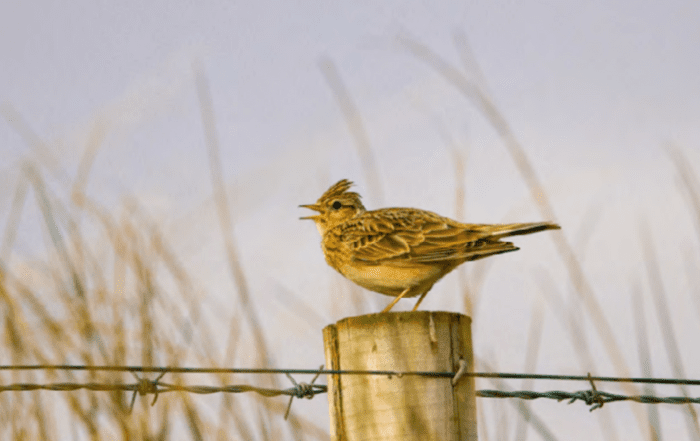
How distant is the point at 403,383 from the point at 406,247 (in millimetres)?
2947

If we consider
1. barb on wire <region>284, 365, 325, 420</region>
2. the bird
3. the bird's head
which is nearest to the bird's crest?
the bird's head

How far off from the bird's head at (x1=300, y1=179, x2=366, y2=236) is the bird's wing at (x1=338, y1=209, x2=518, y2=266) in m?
0.43

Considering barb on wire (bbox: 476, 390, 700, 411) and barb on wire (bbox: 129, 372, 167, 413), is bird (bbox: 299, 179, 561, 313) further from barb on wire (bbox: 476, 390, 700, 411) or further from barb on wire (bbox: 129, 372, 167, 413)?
barb on wire (bbox: 129, 372, 167, 413)

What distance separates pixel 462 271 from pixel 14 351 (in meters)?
2.60

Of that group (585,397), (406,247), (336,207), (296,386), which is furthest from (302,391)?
(336,207)

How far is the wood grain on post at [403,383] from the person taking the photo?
391 centimetres

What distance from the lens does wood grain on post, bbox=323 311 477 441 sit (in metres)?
3.91

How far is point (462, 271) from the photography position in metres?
5.52

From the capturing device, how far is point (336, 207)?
8.22 metres

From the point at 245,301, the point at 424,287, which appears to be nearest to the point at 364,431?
the point at 245,301

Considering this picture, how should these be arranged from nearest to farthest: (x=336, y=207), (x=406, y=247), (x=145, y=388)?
1. (x=145, y=388)
2. (x=406, y=247)
3. (x=336, y=207)

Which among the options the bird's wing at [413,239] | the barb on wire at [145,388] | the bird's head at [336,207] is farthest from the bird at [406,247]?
the barb on wire at [145,388]

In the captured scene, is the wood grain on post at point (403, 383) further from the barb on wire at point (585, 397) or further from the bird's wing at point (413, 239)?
the bird's wing at point (413, 239)

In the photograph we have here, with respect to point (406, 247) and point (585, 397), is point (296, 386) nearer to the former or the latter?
point (585, 397)
